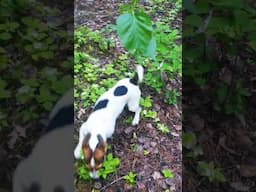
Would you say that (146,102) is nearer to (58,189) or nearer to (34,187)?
(58,189)

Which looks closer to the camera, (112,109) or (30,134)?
(112,109)

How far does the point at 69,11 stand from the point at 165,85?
168 centimetres

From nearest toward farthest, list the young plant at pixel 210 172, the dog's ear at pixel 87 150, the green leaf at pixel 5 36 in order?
1. the dog's ear at pixel 87 150
2. the young plant at pixel 210 172
3. the green leaf at pixel 5 36

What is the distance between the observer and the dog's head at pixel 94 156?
1.50 meters

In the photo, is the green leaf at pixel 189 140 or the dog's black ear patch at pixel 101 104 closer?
the dog's black ear patch at pixel 101 104

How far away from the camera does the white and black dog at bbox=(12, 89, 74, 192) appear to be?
1.86 meters

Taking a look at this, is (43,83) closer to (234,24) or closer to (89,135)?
(234,24)

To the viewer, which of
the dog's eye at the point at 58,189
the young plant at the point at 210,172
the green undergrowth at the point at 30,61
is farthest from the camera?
the green undergrowth at the point at 30,61

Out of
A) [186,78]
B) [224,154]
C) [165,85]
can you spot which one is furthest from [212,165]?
[165,85]

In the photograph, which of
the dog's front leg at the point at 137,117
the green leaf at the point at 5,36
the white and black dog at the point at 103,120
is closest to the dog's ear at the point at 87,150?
the white and black dog at the point at 103,120

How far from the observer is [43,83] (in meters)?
2.72

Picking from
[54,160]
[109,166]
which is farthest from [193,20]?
[109,166]

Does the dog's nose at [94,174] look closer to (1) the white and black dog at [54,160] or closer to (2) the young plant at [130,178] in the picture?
(2) the young plant at [130,178]

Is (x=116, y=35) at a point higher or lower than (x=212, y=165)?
higher
